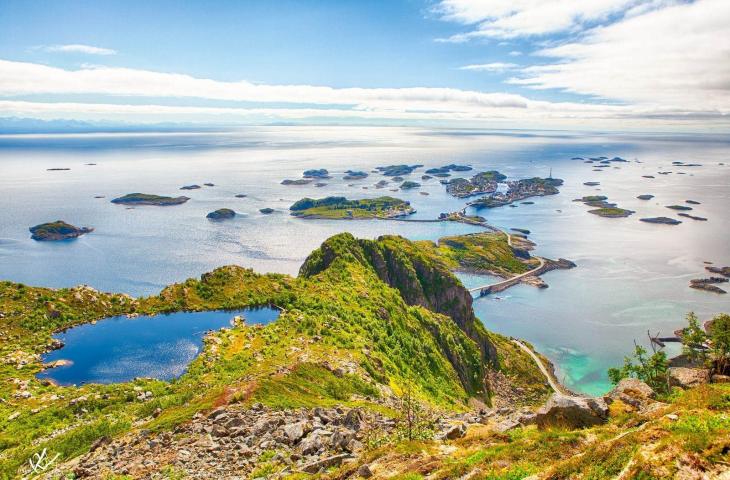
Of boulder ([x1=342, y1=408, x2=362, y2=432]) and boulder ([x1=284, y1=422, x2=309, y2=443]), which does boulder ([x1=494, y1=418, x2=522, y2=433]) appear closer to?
boulder ([x1=342, y1=408, x2=362, y2=432])

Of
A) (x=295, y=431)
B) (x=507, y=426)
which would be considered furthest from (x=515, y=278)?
(x=295, y=431)

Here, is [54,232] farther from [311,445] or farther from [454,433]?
[454,433]

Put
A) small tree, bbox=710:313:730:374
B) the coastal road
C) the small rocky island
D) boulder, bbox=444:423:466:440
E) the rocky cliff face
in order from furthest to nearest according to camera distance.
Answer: the small rocky island, the coastal road, the rocky cliff face, small tree, bbox=710:313:730:374, boulder, bbox=444:423:466:440

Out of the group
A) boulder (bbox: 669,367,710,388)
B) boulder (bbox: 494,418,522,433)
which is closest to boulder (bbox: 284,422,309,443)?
boulder (bbox: 494,418,522,433)

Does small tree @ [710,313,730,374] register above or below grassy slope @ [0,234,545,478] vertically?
above

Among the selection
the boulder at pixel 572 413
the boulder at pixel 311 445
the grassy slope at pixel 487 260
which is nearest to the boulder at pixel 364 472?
the boulder at pixel 311 445

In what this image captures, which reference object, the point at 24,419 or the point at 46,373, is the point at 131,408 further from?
the point at 46,373

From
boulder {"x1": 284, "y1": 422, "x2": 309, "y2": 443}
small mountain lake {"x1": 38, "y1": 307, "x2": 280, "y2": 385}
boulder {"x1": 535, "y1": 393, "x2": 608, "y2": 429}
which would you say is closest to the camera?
boulder {"x1": 535, "y1": 393, "x2": 608, "y2": 429}

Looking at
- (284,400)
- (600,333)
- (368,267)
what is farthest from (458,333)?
(600,333)
